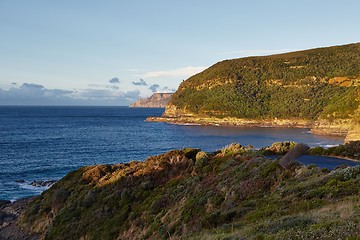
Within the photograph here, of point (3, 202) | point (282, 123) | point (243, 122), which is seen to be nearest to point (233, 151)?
point (3, 202)

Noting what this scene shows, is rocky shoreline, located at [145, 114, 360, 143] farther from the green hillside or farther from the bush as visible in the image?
the bush

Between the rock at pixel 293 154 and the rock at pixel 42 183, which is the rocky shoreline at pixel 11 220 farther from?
the rock at pixel 293 154

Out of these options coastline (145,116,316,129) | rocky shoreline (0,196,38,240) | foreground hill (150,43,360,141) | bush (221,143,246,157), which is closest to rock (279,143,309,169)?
bush (221,143,246,157)

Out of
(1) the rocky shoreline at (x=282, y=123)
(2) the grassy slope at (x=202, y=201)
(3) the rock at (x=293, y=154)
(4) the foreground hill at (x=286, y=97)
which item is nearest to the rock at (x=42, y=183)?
(2) the grassy slope at (x=202, y=201)

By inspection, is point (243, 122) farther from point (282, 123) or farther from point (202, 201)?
point (202, 201)

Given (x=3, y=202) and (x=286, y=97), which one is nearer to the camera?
(x=3, y=202)

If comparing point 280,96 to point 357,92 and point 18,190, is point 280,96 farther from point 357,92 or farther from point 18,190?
point 18,190

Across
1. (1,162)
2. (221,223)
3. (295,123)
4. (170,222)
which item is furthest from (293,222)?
(295,123)

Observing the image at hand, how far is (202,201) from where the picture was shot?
1983 centimetres

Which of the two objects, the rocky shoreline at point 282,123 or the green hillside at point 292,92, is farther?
the green hillside at point 292,92

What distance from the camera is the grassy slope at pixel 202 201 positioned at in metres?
11.4

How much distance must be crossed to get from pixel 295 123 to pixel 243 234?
15630cm

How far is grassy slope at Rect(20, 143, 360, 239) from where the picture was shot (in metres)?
11.4

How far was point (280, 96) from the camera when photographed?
7165 inches
